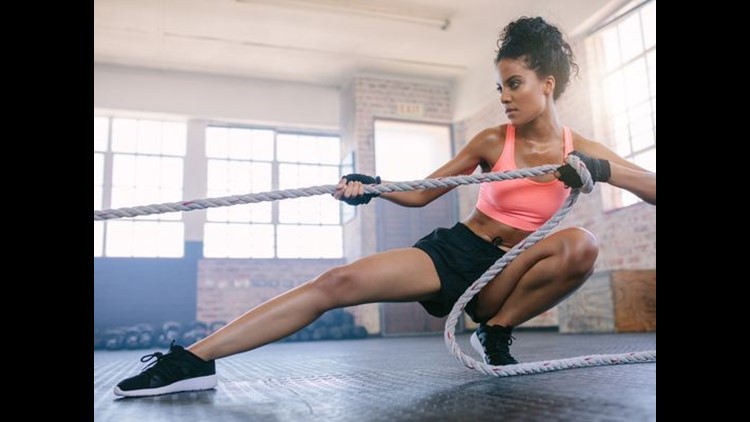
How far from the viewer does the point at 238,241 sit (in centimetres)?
784

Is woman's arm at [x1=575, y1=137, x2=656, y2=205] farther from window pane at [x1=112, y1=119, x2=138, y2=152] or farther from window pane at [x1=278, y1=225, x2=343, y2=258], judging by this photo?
window pane at [x1=112, y1=119, x2=138, y2=152]

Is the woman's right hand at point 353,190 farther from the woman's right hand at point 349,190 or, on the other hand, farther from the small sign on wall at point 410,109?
the small sign on wall at point 410,109

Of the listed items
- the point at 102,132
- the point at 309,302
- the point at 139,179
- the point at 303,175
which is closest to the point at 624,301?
the point at 309,302

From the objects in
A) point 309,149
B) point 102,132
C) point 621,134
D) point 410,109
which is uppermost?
point 410,109

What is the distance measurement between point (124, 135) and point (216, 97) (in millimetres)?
1270

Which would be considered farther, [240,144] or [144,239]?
[240,144]

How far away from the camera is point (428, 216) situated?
25.0ft

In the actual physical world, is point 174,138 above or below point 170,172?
above

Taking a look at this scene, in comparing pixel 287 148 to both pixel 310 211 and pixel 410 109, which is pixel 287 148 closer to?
pixel 310 211

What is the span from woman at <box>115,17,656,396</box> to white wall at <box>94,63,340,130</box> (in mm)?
6256

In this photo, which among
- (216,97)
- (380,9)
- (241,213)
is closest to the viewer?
(380,9)

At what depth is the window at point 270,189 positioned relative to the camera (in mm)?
7844

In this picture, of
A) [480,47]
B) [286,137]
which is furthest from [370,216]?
[480,47]

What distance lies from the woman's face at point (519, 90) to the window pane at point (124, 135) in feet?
22.5
